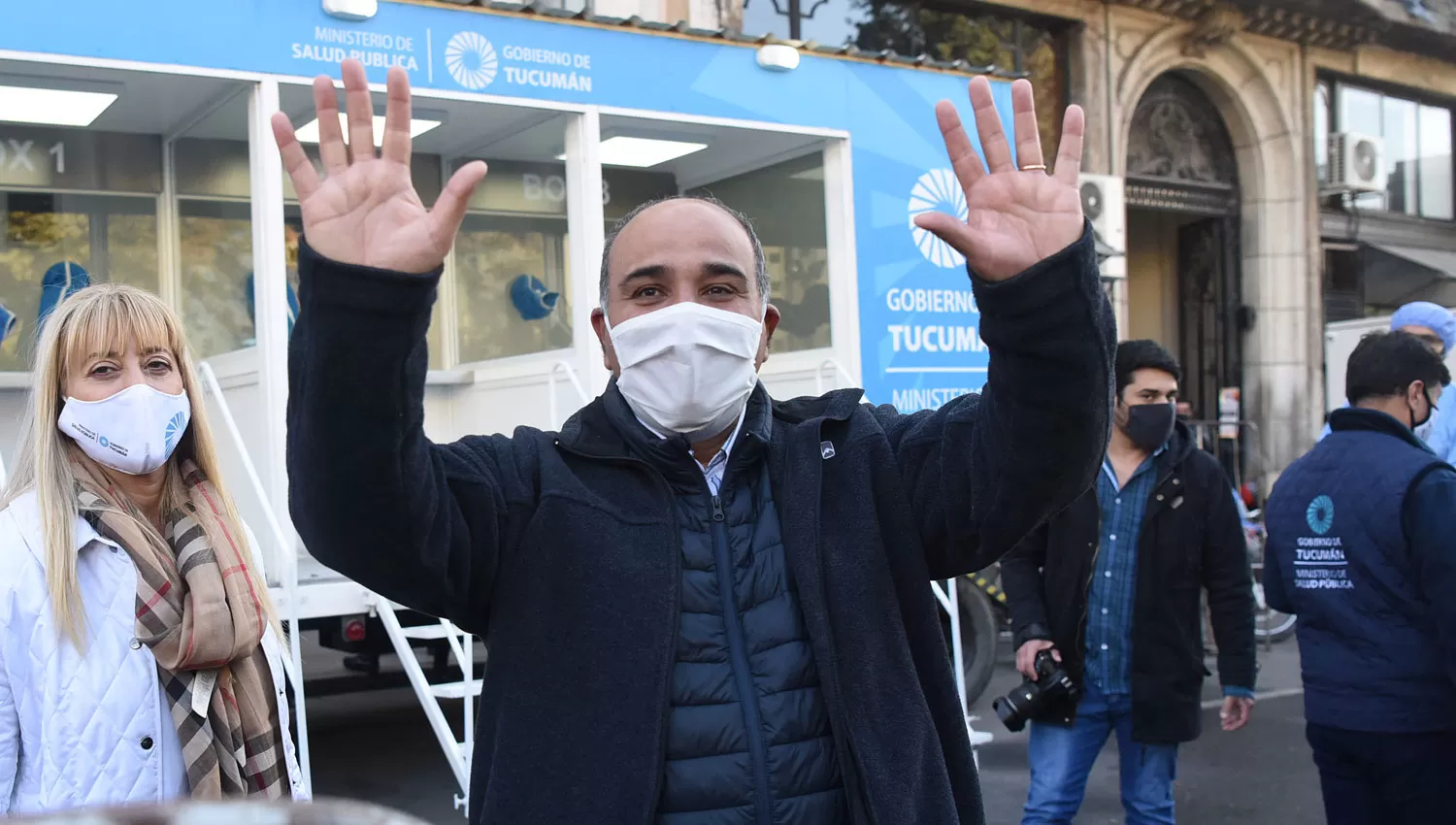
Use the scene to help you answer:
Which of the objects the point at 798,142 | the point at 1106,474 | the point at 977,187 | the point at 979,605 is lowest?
the point at 979,605

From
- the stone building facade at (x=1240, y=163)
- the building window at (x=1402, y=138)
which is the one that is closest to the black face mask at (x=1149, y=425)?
the stone building facade at (x=1240, y=163)

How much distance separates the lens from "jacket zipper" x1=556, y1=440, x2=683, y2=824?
1704mm

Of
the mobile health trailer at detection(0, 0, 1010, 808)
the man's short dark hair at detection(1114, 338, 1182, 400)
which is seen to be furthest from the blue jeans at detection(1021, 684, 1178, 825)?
the mobile health trailer at detection(0, 0, 1010, 808)

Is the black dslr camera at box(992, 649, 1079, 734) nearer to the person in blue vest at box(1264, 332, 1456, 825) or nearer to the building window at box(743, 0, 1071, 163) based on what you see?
the person in blue vest at box(1264, 332, 1456, 825)

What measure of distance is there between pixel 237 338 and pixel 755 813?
5.44 m

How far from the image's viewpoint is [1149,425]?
4230 millimetres

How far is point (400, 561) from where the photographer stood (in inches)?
66.3

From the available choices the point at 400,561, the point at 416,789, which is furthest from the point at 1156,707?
the point at 416,789

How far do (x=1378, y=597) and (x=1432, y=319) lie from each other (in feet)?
8.99

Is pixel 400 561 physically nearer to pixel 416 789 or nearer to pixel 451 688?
pixel 451 688

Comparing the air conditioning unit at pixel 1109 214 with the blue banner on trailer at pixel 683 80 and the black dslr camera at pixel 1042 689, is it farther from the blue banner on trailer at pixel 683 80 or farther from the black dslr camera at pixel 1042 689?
the black dslr camera at pixel 1042 689

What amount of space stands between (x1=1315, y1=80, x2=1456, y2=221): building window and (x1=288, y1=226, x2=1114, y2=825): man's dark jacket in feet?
49.3

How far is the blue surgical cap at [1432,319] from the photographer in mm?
5762

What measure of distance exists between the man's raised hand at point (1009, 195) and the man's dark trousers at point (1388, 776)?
246 centimetres
